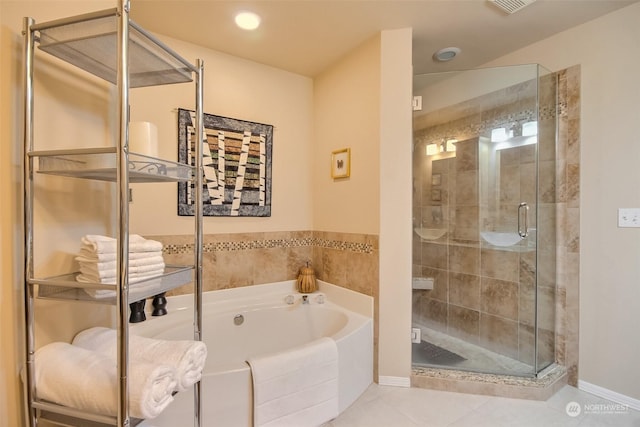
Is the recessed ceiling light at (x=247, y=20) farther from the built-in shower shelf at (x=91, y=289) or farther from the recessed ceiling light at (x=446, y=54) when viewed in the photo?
the built-in shower shelf at (x=91, y=289)

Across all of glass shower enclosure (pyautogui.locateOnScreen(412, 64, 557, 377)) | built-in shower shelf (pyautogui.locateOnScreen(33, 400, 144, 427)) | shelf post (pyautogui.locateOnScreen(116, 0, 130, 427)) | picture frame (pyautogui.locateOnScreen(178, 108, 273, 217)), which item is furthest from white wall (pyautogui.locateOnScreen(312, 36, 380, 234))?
built-in shower shelf (pyautogui.locateOnScreen(33, 400, 144, 427))

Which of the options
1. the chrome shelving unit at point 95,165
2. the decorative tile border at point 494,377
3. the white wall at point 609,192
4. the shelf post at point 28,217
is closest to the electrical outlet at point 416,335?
the decorative tile border at point 494,377

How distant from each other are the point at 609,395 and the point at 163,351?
2.61m

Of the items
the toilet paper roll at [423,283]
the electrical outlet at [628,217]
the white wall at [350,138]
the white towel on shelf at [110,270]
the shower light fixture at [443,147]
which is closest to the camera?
the white towel on shelf at [110,270]

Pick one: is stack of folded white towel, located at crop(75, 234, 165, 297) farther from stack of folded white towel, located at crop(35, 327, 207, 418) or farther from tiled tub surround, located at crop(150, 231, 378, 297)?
tiled tub surround, located at crop(150, 231, 378, 297)

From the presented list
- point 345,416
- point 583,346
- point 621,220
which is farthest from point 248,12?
point 583,346

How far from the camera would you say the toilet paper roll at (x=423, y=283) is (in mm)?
2338

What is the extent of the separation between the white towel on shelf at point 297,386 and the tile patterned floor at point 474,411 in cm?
16

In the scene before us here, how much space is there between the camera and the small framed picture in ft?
7.69

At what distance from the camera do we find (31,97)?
35.9 inches

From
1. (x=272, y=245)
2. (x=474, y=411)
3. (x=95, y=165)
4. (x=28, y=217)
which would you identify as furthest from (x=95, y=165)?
(x=474, y=411)

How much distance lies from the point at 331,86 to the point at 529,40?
4.87 ft

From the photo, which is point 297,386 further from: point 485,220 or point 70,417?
point 485,220

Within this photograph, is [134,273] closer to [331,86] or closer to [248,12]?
[248,12]
